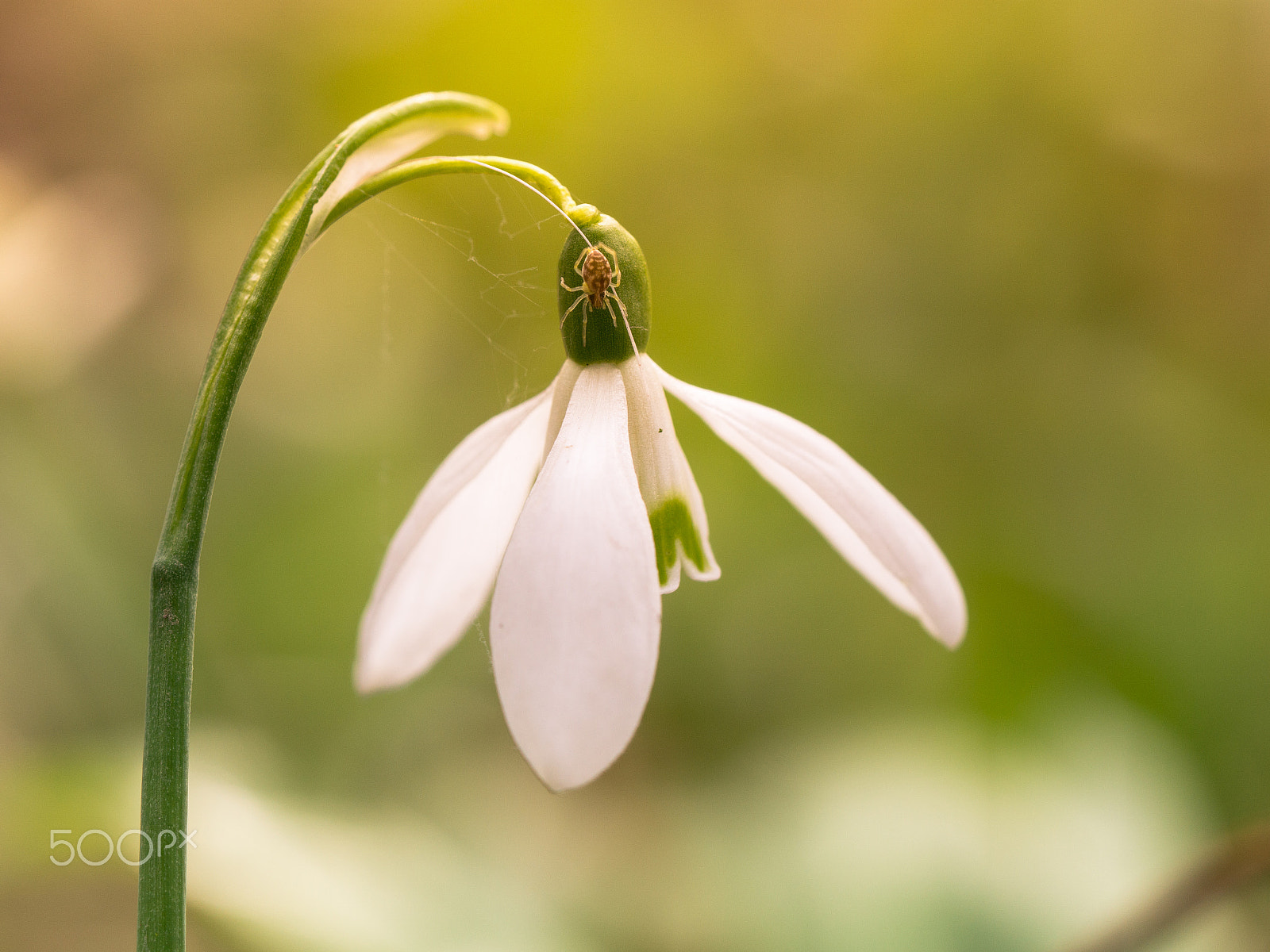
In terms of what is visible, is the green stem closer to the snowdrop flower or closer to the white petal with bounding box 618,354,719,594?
the snowdrop flower

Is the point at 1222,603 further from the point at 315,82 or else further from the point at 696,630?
the point at 315,82

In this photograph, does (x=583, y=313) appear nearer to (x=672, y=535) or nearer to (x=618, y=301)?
(x=618, y=301)

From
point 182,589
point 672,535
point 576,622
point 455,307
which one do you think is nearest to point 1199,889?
point 672,535

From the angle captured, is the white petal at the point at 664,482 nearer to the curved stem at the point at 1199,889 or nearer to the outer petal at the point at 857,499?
Answer: the outer petal at the point at 857,499

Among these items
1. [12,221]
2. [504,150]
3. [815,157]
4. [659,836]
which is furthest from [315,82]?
[659,836]

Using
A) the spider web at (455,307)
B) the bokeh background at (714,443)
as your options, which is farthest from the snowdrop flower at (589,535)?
the spider web at (455,307)

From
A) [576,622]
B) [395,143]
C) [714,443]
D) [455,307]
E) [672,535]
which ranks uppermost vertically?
[455,307]
